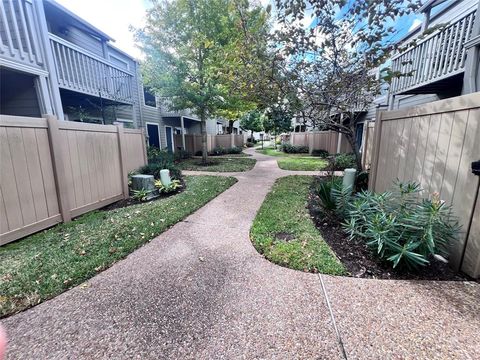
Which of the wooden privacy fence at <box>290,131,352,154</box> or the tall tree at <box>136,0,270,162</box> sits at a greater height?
the tall tree at <box>136,0,270,162</box>

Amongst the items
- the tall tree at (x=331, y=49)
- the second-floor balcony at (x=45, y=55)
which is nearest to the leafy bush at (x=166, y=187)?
the tall tree at (x=331, y=49)

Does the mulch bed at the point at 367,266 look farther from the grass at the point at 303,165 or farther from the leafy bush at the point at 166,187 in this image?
the grass at the point at 303,165

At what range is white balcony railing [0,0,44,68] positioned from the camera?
4918 mm

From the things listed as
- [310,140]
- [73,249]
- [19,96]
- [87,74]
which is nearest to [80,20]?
[87,74]

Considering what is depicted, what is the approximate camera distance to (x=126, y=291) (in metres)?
2.28

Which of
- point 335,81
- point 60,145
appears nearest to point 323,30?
point 335,81

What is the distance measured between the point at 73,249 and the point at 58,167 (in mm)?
1666

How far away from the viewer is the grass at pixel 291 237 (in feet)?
8.88

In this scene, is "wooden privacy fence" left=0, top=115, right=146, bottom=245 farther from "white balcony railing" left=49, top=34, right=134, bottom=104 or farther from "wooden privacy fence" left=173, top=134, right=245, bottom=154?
"wooden privacy fence" left=173, top=134, right=245, bottom=154

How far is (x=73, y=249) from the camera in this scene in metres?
3.08

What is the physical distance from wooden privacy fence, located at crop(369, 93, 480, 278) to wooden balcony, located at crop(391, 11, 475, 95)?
7.18 ft

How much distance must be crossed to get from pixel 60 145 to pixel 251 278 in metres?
3.94

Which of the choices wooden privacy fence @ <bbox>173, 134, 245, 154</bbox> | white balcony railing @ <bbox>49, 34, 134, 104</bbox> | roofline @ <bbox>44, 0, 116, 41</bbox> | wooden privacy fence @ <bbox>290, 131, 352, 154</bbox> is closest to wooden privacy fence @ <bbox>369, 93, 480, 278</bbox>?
white balcony railing @ <bbox>49, 34, 134, 104</bbox>

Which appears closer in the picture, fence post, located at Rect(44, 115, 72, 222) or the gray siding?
fence post, located at Rect(44, 115, 72, 222)
